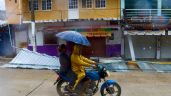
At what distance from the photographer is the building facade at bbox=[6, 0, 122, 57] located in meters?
24.5

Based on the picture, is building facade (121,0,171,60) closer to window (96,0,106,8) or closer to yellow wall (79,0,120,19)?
yellow wall (79,0,120,19)

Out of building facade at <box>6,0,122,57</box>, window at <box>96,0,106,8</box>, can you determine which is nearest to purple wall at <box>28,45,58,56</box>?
building facade at <box>6,0,122,57</box>

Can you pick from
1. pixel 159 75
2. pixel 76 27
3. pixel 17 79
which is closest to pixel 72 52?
pixel 17 79

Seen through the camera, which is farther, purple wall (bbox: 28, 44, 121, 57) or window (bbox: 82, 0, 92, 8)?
purple wall (bbox: 28, 44, 121, 57)

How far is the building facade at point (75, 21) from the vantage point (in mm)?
24484

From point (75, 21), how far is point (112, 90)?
15552 mm

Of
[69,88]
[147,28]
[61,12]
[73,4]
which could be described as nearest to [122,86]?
[69,88]

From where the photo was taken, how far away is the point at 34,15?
82.2ft

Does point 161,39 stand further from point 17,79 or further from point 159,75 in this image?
point 17,79

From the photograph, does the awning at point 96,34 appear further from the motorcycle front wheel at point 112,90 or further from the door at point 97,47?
the motorcycle front wheel at point 112,90

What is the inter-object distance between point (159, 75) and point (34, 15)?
11.5 m

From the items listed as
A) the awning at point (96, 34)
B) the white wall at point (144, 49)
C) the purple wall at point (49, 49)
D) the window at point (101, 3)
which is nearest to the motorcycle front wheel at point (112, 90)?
the awning at point (96, 34)

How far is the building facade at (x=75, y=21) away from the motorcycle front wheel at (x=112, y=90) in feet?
47.3

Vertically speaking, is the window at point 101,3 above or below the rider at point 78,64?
above
